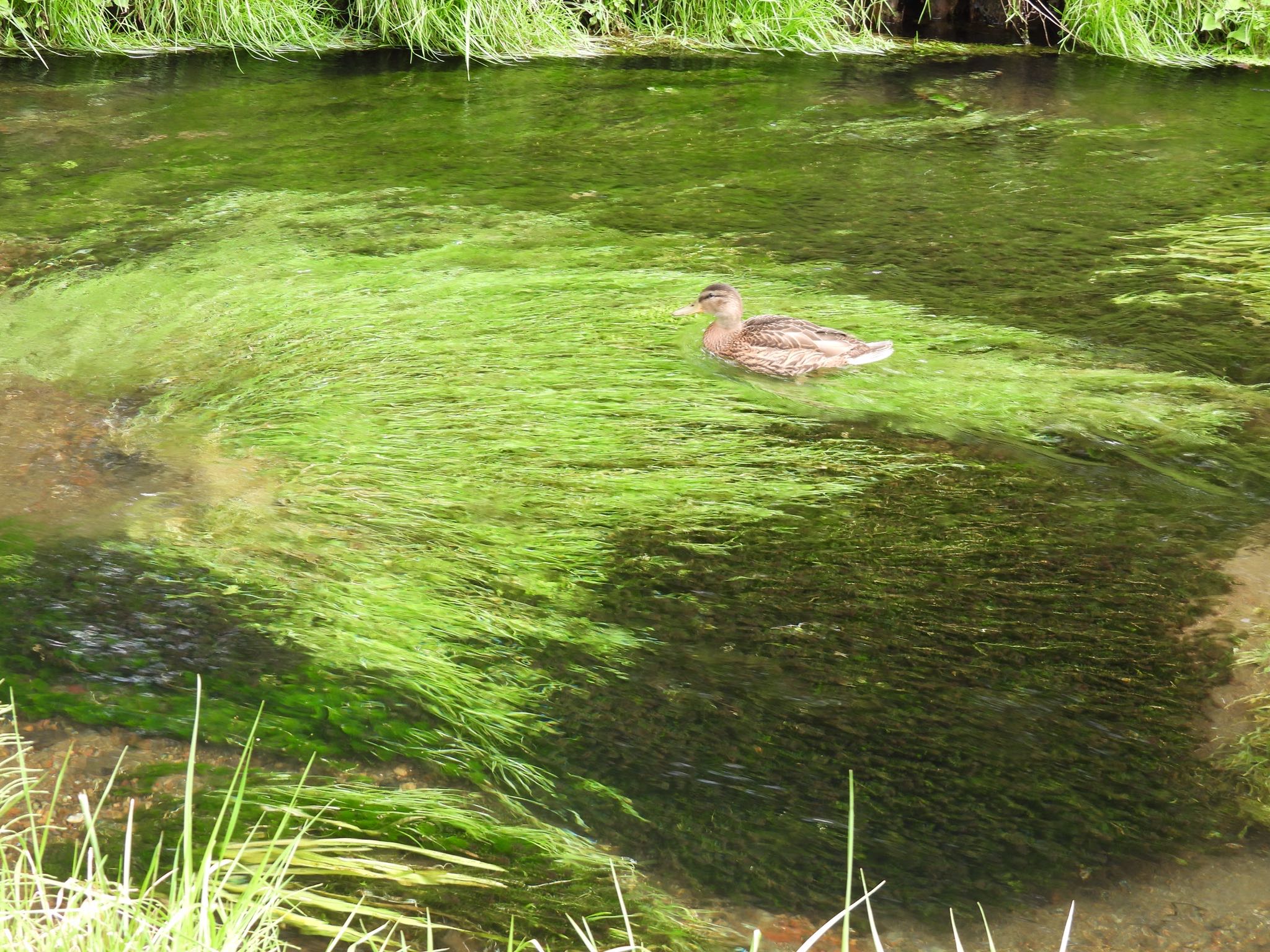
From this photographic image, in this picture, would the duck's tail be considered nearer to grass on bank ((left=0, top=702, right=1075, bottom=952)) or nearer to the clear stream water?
the clear stream water

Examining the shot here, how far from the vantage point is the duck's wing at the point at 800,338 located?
154 inches

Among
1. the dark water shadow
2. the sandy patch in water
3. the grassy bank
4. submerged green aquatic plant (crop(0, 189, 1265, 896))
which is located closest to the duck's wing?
submerged green aquatic plant (crop(0, 189, 1265, 896))


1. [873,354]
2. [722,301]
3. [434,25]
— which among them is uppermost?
[434,25]

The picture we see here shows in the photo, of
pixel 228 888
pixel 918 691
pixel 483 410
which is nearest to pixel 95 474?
pixel 483 410

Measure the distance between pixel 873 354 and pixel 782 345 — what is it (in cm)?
29

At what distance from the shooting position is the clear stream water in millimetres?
2414

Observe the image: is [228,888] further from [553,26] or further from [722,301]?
[553,26]

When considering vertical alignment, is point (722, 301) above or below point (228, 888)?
above

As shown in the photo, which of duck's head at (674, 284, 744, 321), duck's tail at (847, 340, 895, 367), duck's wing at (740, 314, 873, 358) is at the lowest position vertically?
duck's tail at (847, 340, 895, 367)

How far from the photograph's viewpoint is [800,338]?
391cm

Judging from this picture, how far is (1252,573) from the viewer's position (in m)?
2.95

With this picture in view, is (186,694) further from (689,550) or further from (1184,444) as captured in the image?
(1184,444)

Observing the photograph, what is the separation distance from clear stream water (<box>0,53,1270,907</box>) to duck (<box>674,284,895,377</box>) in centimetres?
8

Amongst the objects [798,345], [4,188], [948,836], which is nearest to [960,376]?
[798,345]
